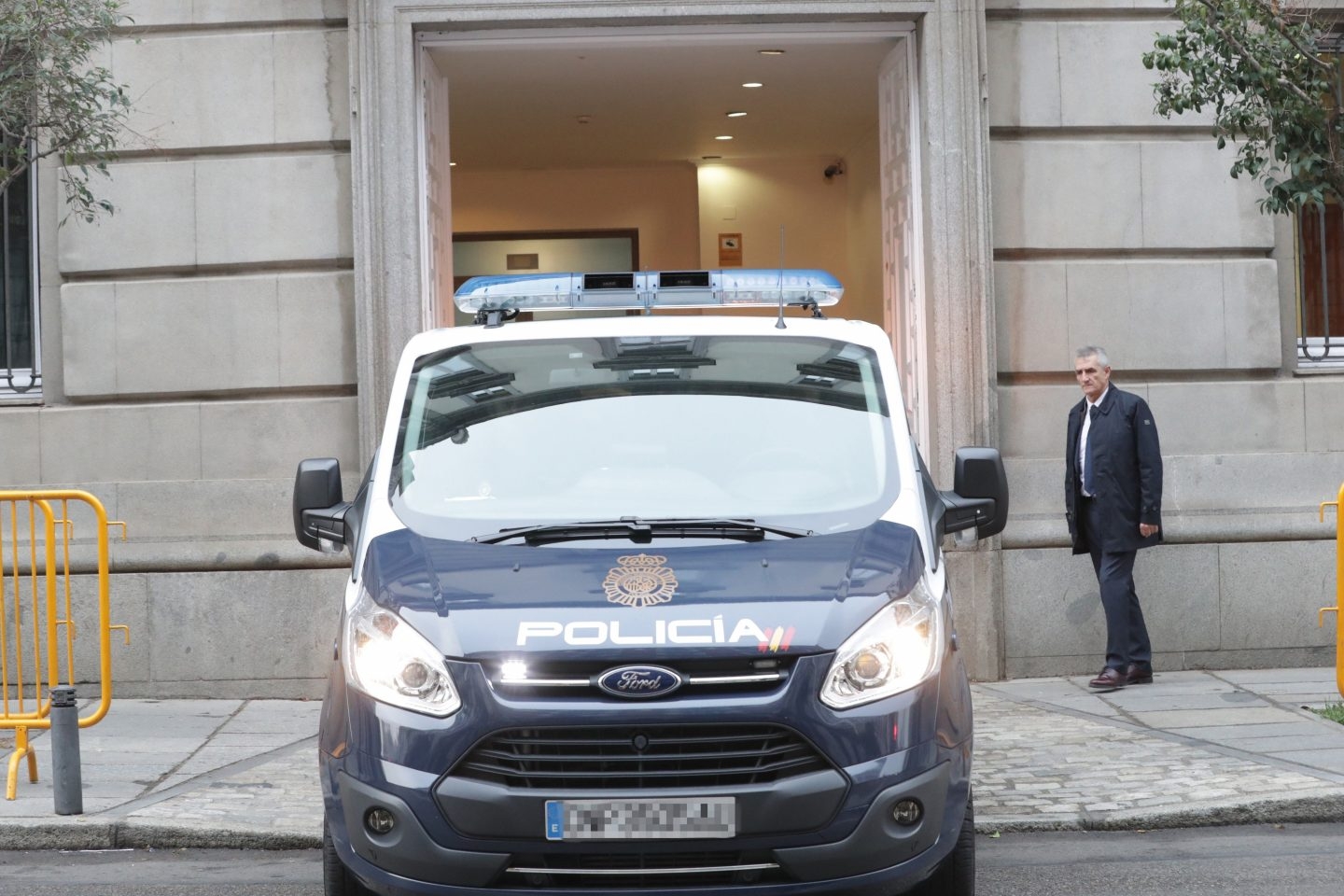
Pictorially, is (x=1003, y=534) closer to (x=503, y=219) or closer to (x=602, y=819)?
(x=602, y=819)

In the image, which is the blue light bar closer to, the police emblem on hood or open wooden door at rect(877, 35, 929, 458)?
the police emblem on hood

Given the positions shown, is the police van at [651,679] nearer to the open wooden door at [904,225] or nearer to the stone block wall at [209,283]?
the stone block wall at [209,283]

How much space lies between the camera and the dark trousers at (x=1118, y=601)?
8992 mm

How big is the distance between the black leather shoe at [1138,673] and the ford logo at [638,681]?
5826 millimetres

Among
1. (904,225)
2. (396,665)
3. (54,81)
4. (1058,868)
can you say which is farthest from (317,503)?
(904,225)

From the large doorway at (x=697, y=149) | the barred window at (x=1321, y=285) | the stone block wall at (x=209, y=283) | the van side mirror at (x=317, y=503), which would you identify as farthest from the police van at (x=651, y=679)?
the barred window at (x=1321, y=285)

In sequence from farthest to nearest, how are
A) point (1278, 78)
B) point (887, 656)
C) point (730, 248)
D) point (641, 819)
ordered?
1. point (730, 248)
2. point (1278, 78)
3. point (887, 656)
4. point (641, 819)

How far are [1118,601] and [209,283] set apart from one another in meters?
5.87

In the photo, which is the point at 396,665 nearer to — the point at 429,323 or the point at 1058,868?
the point at 1058,868

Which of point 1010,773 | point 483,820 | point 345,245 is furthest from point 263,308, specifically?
point 483,820

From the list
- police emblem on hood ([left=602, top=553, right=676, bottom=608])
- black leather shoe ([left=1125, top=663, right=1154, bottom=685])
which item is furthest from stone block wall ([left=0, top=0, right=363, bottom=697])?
police emblem on hood ([left=602, top=553, right=676, bottom=608])

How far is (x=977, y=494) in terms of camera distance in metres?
5.12

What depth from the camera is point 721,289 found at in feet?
19.5

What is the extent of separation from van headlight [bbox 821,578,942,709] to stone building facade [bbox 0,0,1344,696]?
547 centimetres
